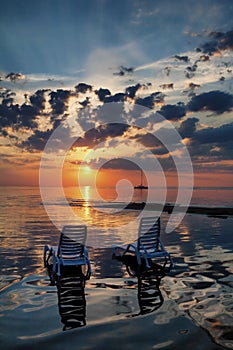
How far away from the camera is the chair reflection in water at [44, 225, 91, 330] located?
8727 millimetres

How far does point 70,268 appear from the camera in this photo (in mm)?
12117

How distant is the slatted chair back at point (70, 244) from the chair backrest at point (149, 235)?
2268 millimetres

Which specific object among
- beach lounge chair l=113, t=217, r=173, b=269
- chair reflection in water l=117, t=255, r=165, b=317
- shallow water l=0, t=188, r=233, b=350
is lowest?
chair reflection in water l=117, t=255, r=165, b=317

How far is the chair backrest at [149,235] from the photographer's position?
12227 mm

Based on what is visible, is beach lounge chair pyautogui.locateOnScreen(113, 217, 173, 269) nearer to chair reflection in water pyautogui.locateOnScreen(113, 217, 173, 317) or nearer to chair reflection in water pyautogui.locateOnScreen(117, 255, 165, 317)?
chair reflection in water pyautogui.locateOnScreen(113, 217, 173, 317)

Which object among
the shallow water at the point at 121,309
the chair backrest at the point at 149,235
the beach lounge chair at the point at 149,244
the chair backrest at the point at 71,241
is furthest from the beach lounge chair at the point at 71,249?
the chair backrest at the point at 149,235

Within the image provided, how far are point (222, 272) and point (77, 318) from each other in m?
5.90

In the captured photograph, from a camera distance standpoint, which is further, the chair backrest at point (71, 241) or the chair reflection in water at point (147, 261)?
the chair backrest at point (71, 241)

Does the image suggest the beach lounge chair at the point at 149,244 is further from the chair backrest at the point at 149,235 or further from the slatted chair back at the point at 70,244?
the slatted chair back at the point at 70,244

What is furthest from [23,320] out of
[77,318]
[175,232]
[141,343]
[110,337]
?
[175,232]

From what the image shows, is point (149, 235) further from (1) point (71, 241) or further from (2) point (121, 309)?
(2) point (121, 309)

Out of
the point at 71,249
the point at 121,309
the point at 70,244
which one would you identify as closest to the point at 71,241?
the point at 70,244

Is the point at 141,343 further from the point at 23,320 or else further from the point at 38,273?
the point at 38,273

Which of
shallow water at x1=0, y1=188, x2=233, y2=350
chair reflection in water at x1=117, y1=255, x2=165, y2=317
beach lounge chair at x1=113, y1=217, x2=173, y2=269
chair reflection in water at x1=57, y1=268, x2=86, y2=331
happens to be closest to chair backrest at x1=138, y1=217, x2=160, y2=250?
beach lounge chair at x1=113, y1=217, x2=173, y2=269
